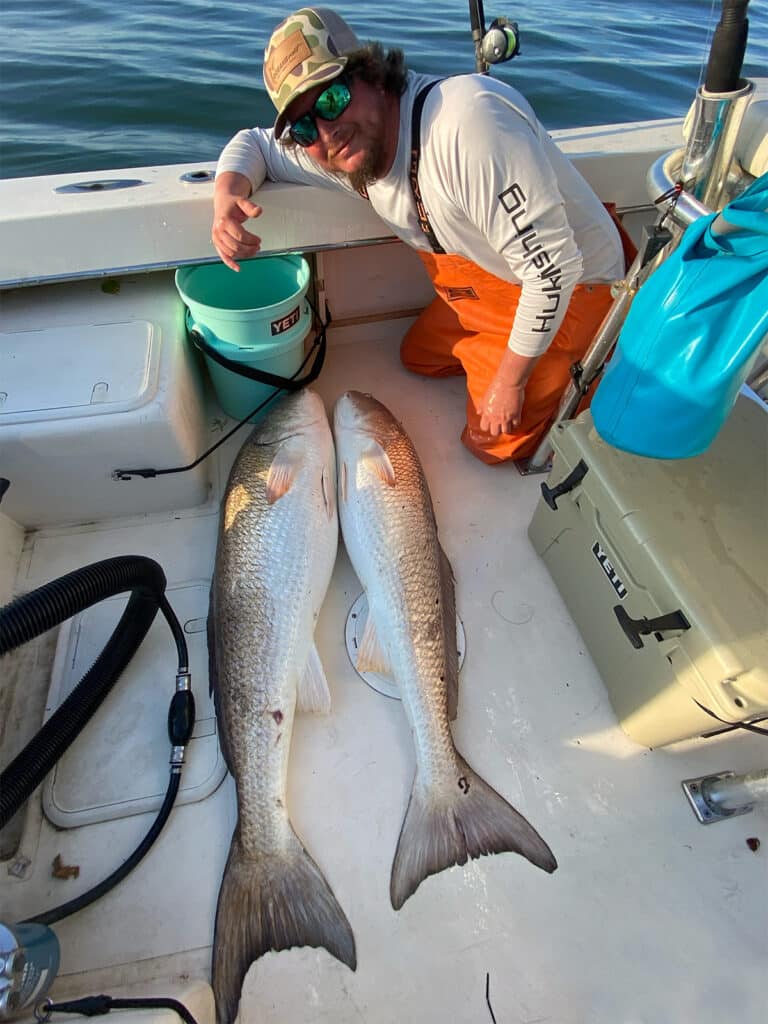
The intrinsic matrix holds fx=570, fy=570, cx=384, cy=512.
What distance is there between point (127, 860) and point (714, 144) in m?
2.58

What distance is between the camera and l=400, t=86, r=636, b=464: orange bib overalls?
7.89ft

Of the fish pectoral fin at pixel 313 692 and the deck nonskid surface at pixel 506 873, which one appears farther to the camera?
the fish pectoral fin at pixel 313 692

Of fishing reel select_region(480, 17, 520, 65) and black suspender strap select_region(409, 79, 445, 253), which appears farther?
fishing reel select_region(480, 17, 520, 65)

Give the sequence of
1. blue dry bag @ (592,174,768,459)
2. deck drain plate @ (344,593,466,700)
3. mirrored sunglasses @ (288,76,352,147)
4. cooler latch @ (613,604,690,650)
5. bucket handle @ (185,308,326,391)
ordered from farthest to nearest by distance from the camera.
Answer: bucket handle @ (185,308,326,391) < deck drain plate @ (344,593,466,700) < mirrored sunglasses @ (288,76,352,147) < cooler latch @ (613,604,690,650) < blue dry bag @ (592,174,768,459)

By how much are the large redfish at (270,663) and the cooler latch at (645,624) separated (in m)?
0.97

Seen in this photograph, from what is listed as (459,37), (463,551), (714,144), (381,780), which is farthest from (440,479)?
(459,37)

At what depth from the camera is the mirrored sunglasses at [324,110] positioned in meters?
1.77

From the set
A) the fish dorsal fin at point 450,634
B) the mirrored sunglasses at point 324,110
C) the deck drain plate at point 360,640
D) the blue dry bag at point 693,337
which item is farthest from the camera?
the deck drain plate at point 360,640

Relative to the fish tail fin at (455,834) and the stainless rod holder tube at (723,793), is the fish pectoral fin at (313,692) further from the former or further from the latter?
the stainless rod holder tube at (723,793)

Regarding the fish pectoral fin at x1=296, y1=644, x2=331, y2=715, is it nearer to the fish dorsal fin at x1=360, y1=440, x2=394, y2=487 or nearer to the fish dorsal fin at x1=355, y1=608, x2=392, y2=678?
the fish dorsal fin at x1=355, y1=608, x2=392, y2=678

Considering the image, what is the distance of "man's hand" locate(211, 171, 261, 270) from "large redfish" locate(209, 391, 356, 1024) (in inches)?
24.9

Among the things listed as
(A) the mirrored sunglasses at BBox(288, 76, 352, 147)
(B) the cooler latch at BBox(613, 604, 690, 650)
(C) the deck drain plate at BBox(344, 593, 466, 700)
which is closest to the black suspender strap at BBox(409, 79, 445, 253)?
(A) the mirrored sunglasses at BBox(288, 76, 352, 147)

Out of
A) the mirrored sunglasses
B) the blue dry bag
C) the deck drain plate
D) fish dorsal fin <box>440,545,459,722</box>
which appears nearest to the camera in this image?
the blue dry bag

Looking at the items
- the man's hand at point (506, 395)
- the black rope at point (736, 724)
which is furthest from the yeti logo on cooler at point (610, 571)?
the man's hand at point (506, 395)
